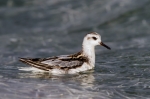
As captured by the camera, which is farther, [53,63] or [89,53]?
[89,53]

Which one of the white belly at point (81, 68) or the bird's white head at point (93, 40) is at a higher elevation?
the bird's white head at point (93, 40)

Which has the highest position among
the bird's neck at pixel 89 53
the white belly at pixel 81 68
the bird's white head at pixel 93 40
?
the bird's white head at pixel 93 40

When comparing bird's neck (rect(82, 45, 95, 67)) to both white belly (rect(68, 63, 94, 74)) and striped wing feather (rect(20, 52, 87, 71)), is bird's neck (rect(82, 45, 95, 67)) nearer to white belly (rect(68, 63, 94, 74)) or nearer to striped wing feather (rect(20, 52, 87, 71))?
white belly (rect(68, 63, 94, 74))

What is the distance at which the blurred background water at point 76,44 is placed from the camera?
50.2 ft

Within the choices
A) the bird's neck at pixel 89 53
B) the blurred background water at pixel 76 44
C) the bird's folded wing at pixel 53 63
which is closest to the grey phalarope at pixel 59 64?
the bird's folded wing at pixel 53 63

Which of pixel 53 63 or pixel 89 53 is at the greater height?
pixel 89 53

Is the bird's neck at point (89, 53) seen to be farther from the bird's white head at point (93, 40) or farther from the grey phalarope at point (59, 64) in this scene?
the grey phalarope at point (59, 64)

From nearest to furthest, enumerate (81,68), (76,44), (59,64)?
(59,64) → (81,68) → (76,44)

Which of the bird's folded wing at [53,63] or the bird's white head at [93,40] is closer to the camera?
the bird's folded wing at [53,63]

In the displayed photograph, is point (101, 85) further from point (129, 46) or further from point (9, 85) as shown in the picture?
point (129, 46)

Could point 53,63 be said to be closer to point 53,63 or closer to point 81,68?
point 53,63

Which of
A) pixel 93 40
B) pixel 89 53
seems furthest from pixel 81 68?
pixel 93 40

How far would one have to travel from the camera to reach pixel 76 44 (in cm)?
2741

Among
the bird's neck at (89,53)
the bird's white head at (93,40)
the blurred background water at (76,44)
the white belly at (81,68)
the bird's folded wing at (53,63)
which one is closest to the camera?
the blurred background water at (76,44)
